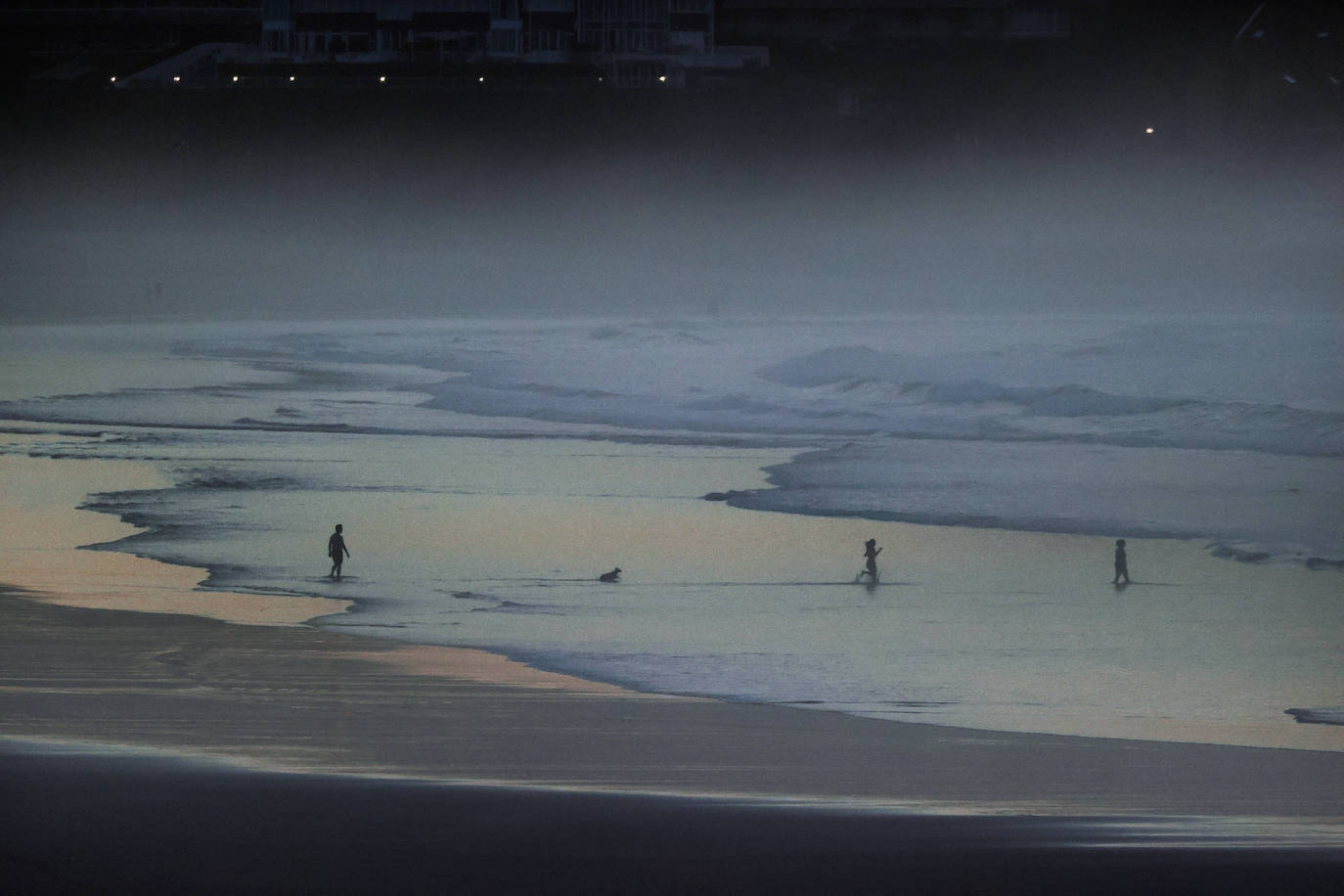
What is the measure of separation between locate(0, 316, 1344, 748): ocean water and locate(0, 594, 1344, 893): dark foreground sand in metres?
0.72

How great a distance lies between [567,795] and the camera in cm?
618

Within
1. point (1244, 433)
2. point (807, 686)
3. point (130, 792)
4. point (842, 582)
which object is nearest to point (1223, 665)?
point (807, 686)

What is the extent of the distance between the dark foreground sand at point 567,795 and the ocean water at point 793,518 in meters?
0.72

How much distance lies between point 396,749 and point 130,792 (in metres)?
1.23

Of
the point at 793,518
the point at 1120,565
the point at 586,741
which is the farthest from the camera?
the point at 793,518

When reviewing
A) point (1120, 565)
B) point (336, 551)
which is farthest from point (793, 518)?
point (336, 551)

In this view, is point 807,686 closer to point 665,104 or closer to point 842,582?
point 842,582

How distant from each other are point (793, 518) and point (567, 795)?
A: 29.0 ft

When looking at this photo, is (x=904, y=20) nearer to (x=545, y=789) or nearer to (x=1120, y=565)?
(x=1120, y=565)

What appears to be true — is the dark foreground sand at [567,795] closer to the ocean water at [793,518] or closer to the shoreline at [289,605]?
the shoreline at [289,605]

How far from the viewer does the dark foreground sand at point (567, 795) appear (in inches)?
203

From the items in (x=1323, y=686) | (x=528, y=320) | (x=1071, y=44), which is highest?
(x=1071, y=44)

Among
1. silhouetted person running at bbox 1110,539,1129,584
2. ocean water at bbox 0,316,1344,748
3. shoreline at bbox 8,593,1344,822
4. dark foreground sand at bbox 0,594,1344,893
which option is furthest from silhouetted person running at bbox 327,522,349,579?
silhouetted person running at bbox 1110,539,1129,584

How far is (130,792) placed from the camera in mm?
5965
